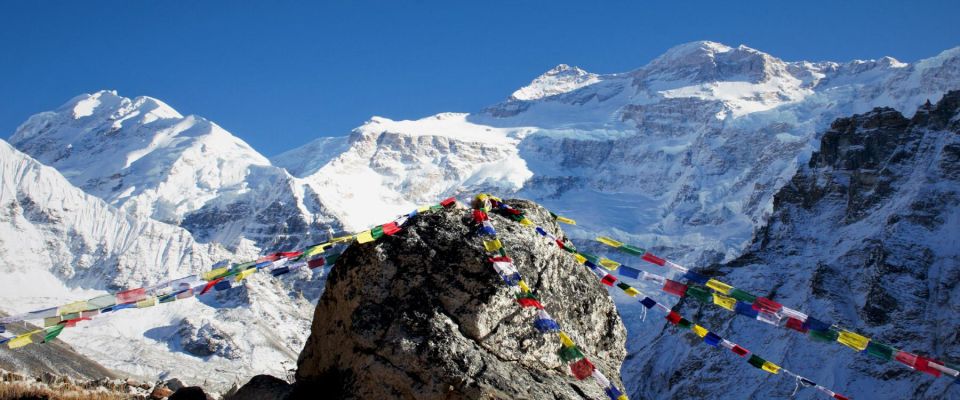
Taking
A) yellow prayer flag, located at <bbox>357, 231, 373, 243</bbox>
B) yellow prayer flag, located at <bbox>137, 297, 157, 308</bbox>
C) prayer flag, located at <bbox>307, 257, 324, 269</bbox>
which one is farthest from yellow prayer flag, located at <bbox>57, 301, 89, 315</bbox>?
yellow prayer flag, located at <bbox>357, 231, 373, 243</bbox>

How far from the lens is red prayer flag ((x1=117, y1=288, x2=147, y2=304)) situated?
9945 mm

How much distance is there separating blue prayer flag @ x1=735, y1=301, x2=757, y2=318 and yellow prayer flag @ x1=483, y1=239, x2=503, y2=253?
3.47 meters

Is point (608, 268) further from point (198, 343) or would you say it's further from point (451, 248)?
point (198, 343)

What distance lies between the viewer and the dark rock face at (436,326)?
8555 millimetres

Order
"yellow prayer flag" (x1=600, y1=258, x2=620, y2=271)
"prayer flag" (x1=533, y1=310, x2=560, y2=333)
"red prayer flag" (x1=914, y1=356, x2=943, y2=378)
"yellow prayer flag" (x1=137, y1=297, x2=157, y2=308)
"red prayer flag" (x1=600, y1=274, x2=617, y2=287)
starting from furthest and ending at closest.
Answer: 1. "yellow prayer flag" (x1=600, y1=258, x2=620, y2=271)
2. "red prayer flag" (x1=600, y1=274, x2=617, y2=287)
3. "red prayer flag" (x1=914, y1=356, x2=943, y2=378)
4. "yellow prayer flag" (x1=137, y1=297, x2=157, y2=308)
5. "prayer flag" (x1=533, y1=310, x2=560, y2=333)

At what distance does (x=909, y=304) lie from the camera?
89.9m

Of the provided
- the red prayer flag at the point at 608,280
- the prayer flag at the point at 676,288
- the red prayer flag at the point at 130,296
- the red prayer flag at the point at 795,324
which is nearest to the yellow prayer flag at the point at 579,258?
the red prayer flag at the point at 608,280

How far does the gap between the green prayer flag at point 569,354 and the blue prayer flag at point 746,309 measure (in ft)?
9.51

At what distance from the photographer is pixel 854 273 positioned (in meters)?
99.9

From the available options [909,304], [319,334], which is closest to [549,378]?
[319,334]

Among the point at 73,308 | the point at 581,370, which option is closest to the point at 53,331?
the point at 73,308

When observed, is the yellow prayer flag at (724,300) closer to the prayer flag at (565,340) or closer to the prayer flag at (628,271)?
the prayer flag at (628,271)

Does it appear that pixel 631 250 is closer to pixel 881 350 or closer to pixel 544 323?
pixel 881 350

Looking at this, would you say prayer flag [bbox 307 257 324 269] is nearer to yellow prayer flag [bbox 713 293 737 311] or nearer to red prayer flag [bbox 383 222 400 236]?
red prayer flag [bbox 383 222 400 236]
